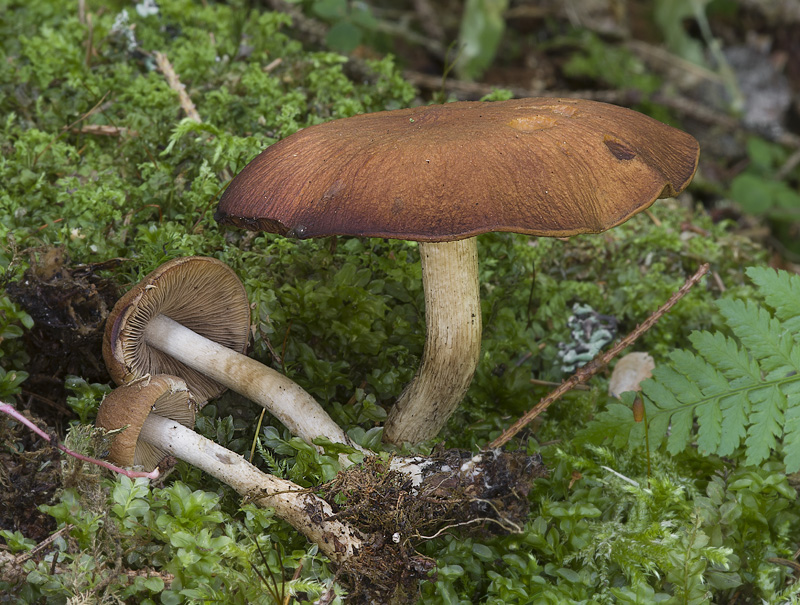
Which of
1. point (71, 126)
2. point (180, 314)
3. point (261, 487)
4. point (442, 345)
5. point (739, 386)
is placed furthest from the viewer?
point (71, 126)

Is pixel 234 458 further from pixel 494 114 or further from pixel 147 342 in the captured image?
pixel 494 114

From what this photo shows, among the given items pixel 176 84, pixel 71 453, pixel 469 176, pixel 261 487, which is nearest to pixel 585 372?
pixel 469 176

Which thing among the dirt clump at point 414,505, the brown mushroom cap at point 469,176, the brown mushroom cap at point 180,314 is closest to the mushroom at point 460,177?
the brown mushroom cap at point 469,176

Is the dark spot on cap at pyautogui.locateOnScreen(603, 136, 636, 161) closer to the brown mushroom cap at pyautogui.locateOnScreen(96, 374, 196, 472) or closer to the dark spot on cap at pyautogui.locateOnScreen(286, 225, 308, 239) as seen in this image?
the dark spot on cap at pyautogui.locateOnScreen(286, 225, 308, 239)

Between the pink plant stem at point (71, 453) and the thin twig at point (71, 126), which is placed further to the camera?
the thin twig at point (71, 126)

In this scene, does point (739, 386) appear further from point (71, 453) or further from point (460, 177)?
point (71, 453)

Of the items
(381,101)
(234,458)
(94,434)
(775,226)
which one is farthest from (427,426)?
(775,226)

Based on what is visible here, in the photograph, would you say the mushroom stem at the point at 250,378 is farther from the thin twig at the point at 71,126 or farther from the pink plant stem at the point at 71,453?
the thin twig at the point at 71,126
